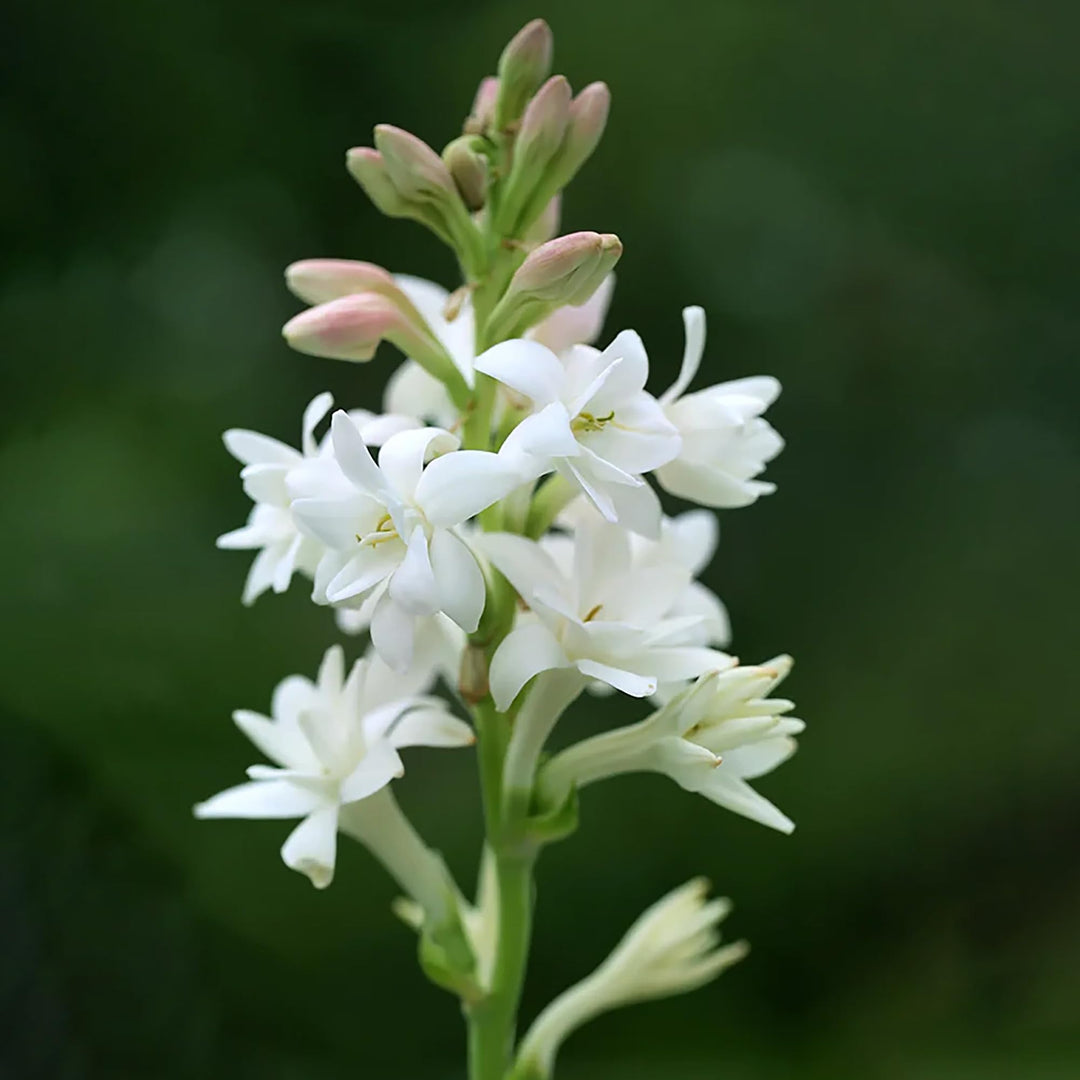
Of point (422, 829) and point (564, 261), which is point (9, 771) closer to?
point (422, 829)

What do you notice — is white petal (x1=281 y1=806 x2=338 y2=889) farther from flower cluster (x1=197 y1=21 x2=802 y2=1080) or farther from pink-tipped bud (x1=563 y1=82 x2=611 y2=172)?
pink-tipped bud (x1=563 y1=82 x2=611 y2=172)

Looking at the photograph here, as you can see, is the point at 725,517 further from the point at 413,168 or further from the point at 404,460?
the point at 404,460

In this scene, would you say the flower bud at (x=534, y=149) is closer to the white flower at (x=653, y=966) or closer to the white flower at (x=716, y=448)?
the white flower at (x=716, y=448)

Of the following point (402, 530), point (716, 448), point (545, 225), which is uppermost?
point (545, 225)

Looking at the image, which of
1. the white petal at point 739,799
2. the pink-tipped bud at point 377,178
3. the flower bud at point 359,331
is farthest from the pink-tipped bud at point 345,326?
the white petal at point 739,799

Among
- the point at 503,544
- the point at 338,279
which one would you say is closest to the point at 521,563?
the point at 503,544
